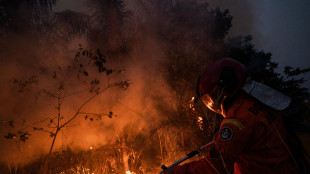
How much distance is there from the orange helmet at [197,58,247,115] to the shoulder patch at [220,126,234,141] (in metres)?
0.42

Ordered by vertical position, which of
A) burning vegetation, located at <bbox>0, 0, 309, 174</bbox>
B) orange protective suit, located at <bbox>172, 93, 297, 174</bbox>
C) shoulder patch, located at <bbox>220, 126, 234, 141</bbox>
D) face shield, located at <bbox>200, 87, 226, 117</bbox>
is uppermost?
burning vegetation, located at <bbox>0, 0, 309, 174</bbox>

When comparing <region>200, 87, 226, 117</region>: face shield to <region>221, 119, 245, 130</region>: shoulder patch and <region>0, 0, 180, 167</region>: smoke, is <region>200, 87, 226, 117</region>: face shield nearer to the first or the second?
<region>221, 119, 245, 130</region>: shoulder patch

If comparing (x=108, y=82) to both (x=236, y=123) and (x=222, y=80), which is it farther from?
(x=236, y=123)

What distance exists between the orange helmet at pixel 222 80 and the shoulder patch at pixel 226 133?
420 millimetres

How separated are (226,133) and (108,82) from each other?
3.46 metres

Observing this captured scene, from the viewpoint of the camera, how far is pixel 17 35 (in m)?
5.71

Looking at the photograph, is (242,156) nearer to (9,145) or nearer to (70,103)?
(70,103)

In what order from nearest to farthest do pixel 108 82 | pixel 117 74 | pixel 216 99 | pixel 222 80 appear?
pixel 222 80 → pixel 216 99 → pixel 108 82 → pixel 117 74

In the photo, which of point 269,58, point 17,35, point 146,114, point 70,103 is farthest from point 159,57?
point 17,35

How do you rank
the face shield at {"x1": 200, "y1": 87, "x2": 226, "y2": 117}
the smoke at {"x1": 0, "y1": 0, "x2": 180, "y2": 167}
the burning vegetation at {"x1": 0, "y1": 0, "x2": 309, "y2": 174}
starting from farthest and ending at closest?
1. the smoke at {"x1": 0, "y1": 0, "x2": 180, "y2": 167}
2. the burning vegetation at {"x1": 0, "y1": 0, "x2": 309, "y2": 174}
3. the face shield at {"x1": 200, "y1": 87, "x2": 226, "y2": 117}

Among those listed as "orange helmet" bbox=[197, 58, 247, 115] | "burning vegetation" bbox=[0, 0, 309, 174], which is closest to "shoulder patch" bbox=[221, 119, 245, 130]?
"orange helmet" bbox=[197, 58, 247, 115]

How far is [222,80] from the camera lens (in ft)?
6.17

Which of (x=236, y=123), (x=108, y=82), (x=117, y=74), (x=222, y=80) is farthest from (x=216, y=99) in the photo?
(x=117, y=74)

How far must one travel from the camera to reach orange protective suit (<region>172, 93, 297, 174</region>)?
5.00ft
